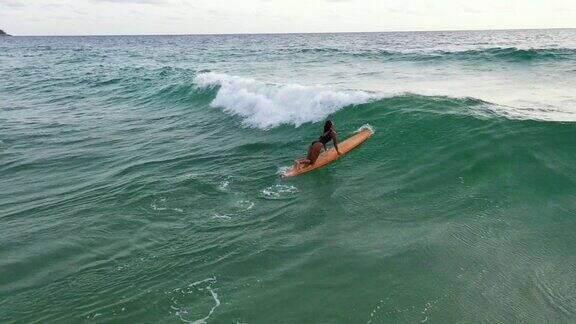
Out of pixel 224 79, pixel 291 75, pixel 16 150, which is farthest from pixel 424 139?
pixel 291 75

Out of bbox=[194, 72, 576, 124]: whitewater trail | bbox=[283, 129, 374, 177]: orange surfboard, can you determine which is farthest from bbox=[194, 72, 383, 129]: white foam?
bbox=[283, 129, 374, 177]: orange surfboard

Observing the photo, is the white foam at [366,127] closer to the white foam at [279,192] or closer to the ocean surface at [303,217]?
the ocean surface at [303,217]

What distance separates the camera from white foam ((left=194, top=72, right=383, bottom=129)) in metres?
15.1

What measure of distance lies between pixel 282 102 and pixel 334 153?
21.1 ft

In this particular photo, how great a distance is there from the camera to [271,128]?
1498 centimetres

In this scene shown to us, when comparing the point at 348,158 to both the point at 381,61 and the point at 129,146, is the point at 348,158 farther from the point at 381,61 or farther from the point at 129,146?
the point at 381,61

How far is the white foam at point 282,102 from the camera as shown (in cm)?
1512

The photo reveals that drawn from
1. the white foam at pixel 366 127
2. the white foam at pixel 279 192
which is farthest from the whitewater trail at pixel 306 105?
the white foam at pixel 279 192

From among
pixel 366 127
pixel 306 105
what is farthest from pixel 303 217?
pixel 306 105

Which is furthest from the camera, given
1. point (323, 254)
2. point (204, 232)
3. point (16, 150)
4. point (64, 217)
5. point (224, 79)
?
point (224, 79)

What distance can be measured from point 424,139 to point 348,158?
199 cm

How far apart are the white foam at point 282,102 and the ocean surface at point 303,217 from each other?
104 mm

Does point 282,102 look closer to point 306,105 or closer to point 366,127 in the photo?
point 306,105

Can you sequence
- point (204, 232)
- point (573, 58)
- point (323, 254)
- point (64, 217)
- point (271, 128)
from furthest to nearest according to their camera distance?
1. point (573, 58)
2. point (271, 128)
3. point (64, 217)
4. point (204, 232)
5. point (323, 254)
